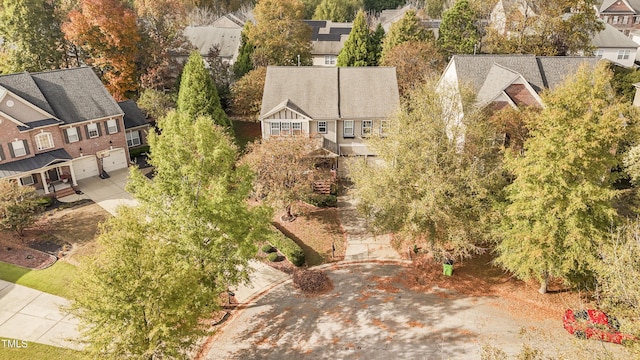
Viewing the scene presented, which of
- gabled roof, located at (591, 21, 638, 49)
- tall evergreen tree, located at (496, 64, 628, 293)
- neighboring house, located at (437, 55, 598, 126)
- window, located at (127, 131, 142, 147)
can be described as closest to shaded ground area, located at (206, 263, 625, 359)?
tall evergreen tree, located at (496, 64, 628, 293)

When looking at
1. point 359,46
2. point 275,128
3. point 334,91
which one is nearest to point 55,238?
point 275,128

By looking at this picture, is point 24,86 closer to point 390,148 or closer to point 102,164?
point 102,164

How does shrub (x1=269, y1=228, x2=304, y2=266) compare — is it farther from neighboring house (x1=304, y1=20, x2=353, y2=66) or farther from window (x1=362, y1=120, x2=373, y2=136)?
neighboring house (x1=304, y1=20, x2=353, y2=66)

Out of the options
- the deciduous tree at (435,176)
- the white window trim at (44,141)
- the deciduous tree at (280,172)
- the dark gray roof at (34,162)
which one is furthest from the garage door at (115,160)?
the deciduous tree at (435,176)

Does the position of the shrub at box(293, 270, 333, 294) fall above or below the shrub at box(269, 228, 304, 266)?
below

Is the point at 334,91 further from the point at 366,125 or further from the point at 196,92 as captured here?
the point at 196,92
